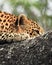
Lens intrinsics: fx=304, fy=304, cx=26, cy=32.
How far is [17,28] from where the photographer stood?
3.93 m

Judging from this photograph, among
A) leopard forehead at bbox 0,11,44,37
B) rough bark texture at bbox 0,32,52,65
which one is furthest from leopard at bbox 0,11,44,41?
rough bark texture at bbox 0,32,52,65

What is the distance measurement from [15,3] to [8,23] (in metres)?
6.11

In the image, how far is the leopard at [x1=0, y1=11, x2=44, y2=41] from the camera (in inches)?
149

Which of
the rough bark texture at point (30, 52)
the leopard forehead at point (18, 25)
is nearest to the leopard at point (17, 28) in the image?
the leopard forehead at point (18, 25)

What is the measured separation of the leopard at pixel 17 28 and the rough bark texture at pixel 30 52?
50 centimetres

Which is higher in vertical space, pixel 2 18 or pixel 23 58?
pixel 2 18

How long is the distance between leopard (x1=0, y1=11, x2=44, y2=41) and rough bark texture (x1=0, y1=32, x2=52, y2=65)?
50 cm

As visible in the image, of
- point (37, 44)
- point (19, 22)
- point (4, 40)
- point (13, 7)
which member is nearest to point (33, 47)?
point (37, 44)

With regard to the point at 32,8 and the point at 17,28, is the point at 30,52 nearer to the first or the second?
the point at 17,28

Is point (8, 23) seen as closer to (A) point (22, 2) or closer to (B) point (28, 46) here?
(B) point (28, 46)

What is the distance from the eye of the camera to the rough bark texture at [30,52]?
2814 mm

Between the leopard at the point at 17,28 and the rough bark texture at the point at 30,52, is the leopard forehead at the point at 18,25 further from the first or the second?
the rough bark texture at the point at 30,52

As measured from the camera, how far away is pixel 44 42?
2.95 m

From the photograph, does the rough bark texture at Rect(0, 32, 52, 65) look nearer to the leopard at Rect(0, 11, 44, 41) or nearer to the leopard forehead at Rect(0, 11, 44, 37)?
the leopard at Rect(0, 11, 44, 41)
